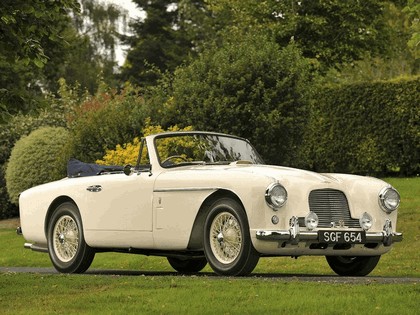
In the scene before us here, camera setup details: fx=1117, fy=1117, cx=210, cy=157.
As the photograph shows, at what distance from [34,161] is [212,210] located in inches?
732

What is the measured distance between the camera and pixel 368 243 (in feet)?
40.1

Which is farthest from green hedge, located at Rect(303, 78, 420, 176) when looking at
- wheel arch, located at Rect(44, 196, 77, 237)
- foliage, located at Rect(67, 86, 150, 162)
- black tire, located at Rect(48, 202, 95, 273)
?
black tire, located at Rect(48, 202, 95, 273)

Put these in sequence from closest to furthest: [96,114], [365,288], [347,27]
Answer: [365,288] → [96,114] → [347,27]

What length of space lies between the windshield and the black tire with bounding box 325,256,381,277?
1.55 meters

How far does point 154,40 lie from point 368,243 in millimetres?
47856

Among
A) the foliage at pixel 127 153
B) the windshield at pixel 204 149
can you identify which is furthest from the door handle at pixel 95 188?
the foliage at pixel 127 153

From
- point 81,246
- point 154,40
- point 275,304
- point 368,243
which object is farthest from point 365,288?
point 154,40

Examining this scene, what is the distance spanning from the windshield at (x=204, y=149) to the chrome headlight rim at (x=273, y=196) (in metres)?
1.73

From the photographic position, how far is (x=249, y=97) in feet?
82.4

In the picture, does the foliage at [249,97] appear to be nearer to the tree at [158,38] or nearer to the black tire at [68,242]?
the black tire at [68,242]

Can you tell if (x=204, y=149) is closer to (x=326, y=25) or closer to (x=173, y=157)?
(x=173, y=157)

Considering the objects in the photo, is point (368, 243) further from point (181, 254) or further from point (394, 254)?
point (394, 254)

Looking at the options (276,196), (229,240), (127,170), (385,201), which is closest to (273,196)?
(276,196)

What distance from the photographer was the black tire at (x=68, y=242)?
13.8 meters
